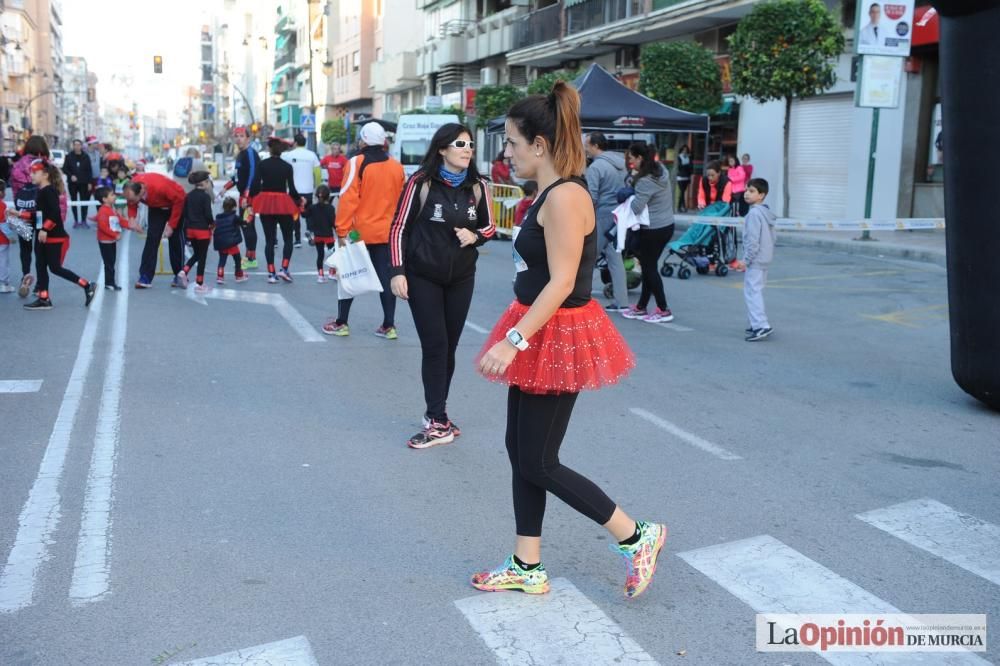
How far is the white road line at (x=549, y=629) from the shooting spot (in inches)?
128

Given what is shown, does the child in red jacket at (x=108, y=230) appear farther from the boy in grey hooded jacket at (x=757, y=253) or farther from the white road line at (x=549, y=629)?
the white road line at (x=549, y=629)

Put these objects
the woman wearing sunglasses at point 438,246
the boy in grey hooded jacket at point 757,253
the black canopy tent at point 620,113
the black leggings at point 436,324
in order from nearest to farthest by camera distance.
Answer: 1. the woman wearing sunglasses at point 438,246
2. the black leggings at point 436,324
3. the boy in grey hooded jacket at point 757,253
4. the black canopy tent at point 620,113

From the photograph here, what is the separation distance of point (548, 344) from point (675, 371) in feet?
14.8

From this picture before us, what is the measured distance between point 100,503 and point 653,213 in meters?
6.54

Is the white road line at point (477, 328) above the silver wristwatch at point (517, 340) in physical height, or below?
below

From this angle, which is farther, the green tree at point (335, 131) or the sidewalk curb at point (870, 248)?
the green tree at point (335, 131)

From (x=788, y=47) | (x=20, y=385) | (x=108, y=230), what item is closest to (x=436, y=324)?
(x=20, y=385)

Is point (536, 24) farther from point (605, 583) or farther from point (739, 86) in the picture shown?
point (605, 583)

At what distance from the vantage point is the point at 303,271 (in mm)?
13898

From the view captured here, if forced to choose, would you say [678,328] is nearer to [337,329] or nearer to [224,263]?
[337,329]

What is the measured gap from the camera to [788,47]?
67.0 ft

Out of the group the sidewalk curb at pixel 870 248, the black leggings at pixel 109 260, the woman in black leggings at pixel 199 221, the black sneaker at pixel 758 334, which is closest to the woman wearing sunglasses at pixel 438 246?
the black sneaker at pixel 758 334

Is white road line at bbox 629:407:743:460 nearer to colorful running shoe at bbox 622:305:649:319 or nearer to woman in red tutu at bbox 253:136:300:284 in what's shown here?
colorful running shoe at bbox 622:305:649:319

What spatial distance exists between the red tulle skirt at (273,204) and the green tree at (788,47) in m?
12.2
